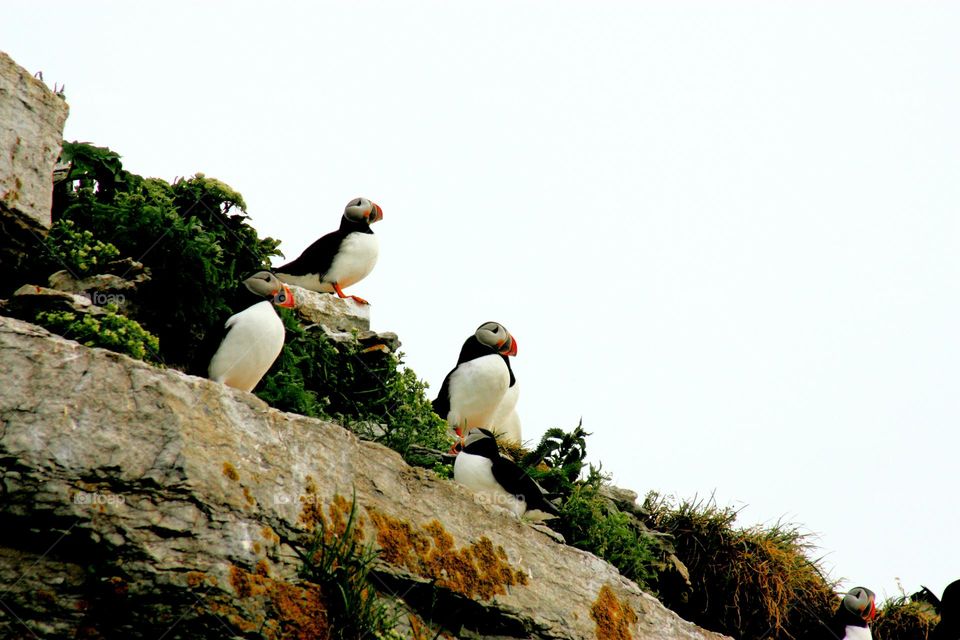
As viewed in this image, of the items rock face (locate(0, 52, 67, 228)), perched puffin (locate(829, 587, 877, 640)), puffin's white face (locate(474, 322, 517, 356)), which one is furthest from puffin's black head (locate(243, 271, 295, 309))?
perched puffin (locate(829, 587, 877, 640))

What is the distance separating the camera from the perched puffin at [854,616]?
10.9 metres

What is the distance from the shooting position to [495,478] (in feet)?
29.7

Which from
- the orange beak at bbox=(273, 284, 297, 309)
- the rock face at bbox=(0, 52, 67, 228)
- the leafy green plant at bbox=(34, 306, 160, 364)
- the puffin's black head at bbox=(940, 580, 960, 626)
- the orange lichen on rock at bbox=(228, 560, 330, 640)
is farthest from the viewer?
the puffin's black head at bbox=(940, 580, 960, 626)

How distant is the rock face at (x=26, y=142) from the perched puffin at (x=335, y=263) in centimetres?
334

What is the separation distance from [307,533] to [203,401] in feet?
3.29

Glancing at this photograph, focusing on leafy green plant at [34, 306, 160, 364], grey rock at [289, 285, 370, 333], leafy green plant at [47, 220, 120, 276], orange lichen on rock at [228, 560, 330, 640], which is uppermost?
grey rock at [289, 285, 370, 333]

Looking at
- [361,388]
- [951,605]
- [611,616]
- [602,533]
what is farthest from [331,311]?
[951,605]

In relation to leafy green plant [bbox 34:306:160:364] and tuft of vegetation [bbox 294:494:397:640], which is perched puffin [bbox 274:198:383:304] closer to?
leafy green plant [bbox 34:306:160:364]

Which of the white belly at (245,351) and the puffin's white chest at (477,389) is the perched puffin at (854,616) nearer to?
the puffin's white chest at (477,389)

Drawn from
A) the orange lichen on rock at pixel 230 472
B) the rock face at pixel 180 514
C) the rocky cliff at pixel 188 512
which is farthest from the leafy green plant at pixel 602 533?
the orange lichen on rock at pixel 230 472

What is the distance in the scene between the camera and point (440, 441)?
9.74m

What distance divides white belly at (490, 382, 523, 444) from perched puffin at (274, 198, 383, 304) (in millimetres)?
1816

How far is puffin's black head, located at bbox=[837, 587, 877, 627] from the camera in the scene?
10984 mm

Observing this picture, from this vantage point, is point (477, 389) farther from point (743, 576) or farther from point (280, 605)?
point (280, 605)
